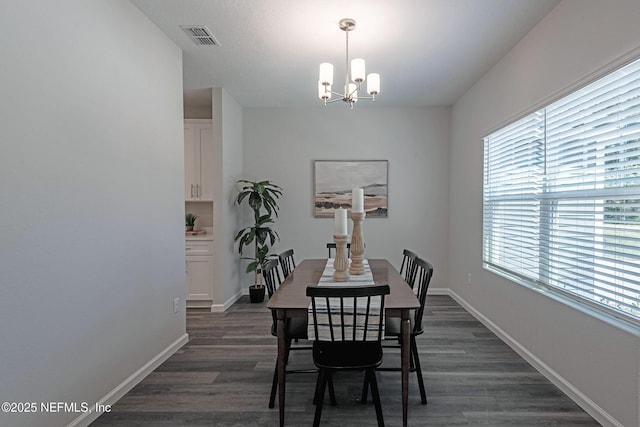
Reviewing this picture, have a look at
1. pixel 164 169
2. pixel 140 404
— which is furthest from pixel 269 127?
pixel 140 404

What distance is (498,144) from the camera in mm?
3512

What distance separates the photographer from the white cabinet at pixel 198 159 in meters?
4.61

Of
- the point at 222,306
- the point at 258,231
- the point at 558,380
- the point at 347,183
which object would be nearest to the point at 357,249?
the point at 558,380

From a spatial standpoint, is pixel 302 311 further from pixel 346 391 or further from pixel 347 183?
pixel 347 183

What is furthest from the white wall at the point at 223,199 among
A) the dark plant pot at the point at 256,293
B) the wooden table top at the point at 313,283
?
the wooden table top at the point at 313,283

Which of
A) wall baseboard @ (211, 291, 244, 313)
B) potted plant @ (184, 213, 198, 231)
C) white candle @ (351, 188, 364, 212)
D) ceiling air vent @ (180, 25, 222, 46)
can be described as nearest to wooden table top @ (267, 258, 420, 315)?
white candle @ (351, 188, 364, 212)

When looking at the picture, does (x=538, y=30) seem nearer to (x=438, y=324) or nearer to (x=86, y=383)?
(x=438, y=324)

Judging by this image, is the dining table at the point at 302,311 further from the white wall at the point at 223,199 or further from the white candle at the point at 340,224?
the white wall at the point at 223,199

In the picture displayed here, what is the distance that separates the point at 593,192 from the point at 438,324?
214 centimetres

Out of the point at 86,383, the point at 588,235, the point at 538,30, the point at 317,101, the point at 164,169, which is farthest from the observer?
the point at 317,101

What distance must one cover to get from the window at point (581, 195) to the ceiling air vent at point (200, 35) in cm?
276

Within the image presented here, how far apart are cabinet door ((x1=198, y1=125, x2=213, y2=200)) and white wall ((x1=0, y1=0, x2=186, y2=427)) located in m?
1.65

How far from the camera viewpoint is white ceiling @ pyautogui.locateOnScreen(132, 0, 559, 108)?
2.49 meters

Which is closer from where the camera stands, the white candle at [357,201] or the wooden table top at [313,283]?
the wooden table top at [313,283]
